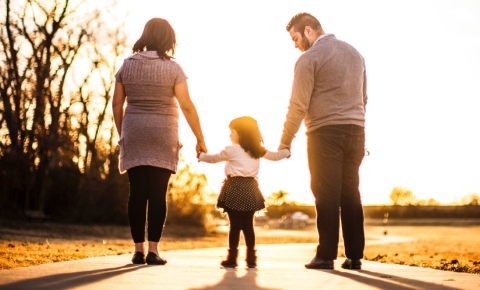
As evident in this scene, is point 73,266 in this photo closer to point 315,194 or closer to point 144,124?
point 144,124

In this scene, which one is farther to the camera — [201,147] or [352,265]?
[201,147]

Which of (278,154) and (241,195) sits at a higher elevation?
(278,154)

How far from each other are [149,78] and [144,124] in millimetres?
359

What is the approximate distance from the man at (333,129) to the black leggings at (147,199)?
1147mm

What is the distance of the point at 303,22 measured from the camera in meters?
6.09

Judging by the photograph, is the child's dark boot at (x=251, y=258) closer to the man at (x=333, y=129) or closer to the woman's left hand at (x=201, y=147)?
the man at (x=333, y=129)

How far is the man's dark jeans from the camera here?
18.6ft

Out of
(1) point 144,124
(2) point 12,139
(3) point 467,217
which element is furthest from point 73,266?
(3) point 467,217

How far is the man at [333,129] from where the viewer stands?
18.7ft

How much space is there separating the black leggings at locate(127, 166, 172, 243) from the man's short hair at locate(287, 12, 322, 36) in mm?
1630

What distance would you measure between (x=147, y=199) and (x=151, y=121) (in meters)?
0.60

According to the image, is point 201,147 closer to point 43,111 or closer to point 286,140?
point 286,140

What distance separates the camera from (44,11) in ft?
83.0

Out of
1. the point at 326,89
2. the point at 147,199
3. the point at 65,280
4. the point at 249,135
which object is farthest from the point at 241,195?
the point at 65,280
